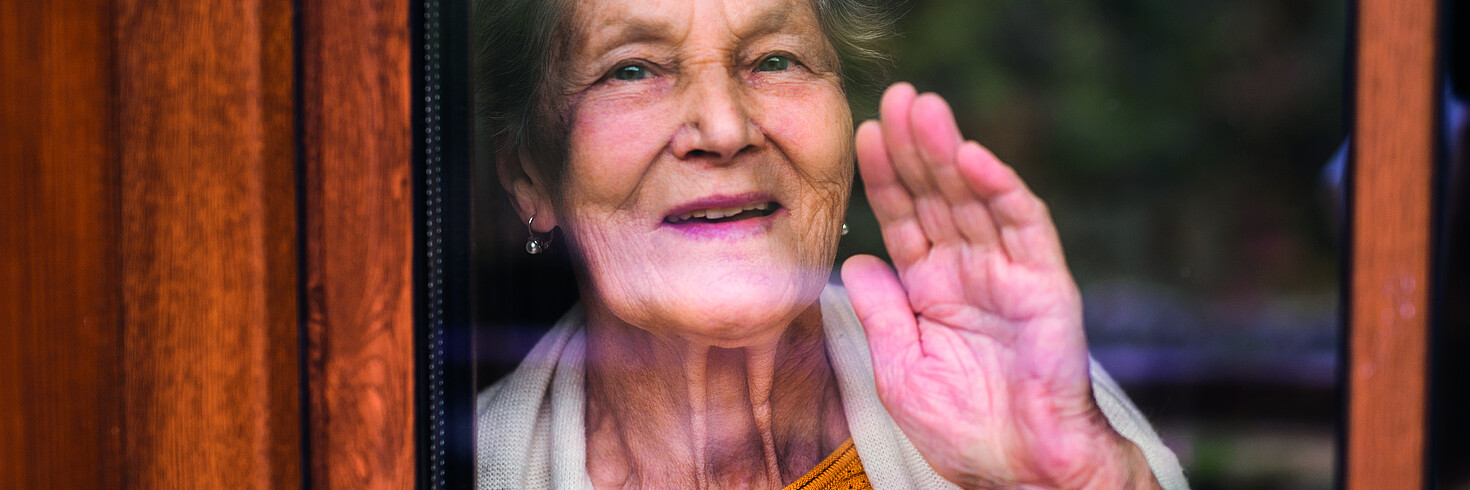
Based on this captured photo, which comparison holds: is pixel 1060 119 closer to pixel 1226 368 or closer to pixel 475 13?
pixel 1226 368

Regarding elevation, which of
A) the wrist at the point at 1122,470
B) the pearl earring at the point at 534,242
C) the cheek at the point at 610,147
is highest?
the cheek at the point at 610,147

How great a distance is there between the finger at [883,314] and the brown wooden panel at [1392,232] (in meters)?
0.55

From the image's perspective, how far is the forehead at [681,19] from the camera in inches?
48.2

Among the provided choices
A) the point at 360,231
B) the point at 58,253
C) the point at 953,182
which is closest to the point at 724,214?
the point at 953,182

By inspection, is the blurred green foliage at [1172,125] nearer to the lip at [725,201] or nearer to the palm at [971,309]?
the palm at [971,309]

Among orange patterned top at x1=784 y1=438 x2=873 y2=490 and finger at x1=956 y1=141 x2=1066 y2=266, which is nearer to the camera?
finger at x1=956 y1=141 x2=1066 y2=266

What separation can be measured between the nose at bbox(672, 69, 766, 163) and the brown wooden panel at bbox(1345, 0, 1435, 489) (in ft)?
2.53

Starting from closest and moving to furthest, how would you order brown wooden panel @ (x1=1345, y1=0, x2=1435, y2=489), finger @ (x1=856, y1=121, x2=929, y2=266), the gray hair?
brown wooden panel @ (x1=1345, y1=0, x2=1435, y2=489)
finger @ (x1=856, y1=121, x2=929, y2=266)
the gray hair

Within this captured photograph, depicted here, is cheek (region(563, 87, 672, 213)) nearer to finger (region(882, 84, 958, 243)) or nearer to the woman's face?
the woman's face

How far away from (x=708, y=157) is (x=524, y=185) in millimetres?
294

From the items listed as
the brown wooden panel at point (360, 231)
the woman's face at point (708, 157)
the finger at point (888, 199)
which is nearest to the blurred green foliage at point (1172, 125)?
the finger at point (888, 199)

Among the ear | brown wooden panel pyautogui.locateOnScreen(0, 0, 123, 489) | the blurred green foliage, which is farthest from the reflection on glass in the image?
brown wooden panel pyautogui.locateOnScreen(0, 0, 123, 489)

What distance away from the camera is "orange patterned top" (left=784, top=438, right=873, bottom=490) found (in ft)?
4.32

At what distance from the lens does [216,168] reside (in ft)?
4.34
